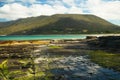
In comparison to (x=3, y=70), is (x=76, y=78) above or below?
below

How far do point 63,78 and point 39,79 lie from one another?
3.29m

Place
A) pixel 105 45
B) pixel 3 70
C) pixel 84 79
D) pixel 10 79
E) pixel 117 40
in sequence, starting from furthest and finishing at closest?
pixel 105 45
pixel 117 40
pixel 84 79
pixel 10 79
pixel 3 70

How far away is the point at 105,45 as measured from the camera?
89375 millimetres

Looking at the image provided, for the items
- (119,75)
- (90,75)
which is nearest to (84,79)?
(90,75)

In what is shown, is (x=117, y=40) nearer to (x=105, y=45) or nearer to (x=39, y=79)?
(x=105, y=45)

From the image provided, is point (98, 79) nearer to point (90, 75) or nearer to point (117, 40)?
point (90, 75)

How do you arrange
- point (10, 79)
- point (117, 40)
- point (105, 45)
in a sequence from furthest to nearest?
point (105, 45)
point (117, 40)
point (10, 79)

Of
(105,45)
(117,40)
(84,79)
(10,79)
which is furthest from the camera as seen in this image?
(105,45)

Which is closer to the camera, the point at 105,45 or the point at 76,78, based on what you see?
the point at 76,78

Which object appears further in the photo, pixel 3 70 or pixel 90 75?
pixel 90 75

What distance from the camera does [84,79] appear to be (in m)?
26.9

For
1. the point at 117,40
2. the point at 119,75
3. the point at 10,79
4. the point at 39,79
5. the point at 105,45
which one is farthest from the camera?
the point at 105,45

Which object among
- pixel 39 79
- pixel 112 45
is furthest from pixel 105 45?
pixel 39 79

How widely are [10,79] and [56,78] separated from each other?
18.8 meters
